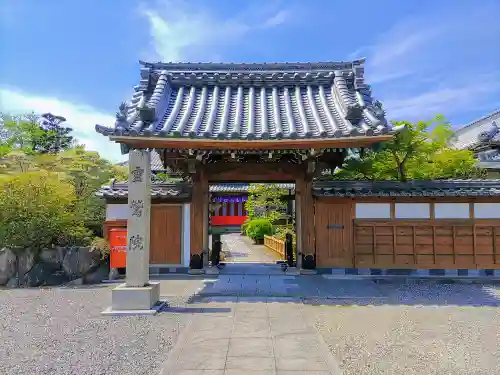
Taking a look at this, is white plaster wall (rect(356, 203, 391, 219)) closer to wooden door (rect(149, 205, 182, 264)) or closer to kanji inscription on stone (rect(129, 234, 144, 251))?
wooden door (rect(149, 205, 182, 264))

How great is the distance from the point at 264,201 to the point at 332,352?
16186 mm

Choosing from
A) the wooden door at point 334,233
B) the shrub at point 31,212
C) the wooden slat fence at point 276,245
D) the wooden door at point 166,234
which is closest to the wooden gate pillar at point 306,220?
the wooden door at point 334,233

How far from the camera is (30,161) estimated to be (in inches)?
494

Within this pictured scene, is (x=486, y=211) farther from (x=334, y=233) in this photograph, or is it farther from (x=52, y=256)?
(x=52, y=256)

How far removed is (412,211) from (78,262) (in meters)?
8.97

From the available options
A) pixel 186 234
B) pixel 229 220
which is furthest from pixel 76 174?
pixel 229 220

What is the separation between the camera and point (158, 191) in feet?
33.7

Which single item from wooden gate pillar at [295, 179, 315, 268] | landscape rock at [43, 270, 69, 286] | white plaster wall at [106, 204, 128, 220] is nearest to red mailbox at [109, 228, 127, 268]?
white plaster wall at [106, 204, 128, 220]

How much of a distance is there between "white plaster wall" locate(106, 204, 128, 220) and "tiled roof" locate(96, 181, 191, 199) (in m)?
0.29

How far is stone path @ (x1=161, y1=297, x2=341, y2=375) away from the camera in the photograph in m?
4.07

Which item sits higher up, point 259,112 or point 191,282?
point 259,112

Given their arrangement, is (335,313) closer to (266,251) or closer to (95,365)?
(95,365)

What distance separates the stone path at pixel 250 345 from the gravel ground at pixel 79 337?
27cm

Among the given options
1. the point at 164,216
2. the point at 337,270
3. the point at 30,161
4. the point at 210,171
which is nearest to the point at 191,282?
the point at 164,216
